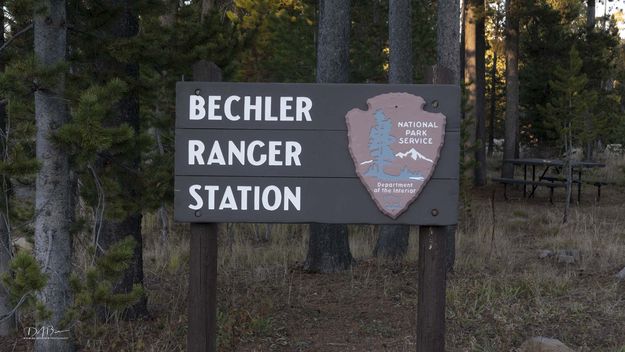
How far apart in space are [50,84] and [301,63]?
1180 centimetres

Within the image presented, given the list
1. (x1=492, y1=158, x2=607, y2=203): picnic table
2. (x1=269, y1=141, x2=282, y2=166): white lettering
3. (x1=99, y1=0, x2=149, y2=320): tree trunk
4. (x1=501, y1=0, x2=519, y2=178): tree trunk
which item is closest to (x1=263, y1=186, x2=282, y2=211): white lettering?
(x1=269, y1=141, x2=282, y2=166): white lettering

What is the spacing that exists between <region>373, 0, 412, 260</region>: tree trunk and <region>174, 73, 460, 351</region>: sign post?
551 cm

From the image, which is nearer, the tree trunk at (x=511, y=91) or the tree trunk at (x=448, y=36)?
the tree trunk at (x=448, y=36)

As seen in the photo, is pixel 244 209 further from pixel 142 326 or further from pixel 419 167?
pixel 142 326

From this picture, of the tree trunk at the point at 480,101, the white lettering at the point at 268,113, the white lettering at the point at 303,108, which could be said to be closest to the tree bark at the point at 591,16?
the tree trunk at the point at 480,101

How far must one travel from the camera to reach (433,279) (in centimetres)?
408

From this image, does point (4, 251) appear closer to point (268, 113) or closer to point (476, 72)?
point (268, 113)

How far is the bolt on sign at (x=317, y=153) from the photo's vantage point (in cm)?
395

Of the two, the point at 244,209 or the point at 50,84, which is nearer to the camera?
the point at 244,209

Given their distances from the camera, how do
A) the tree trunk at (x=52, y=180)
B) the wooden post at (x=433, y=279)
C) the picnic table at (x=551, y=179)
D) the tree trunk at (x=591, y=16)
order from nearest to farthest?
the wooden post at (x=433, y=279), the tree trunk at (x=52, y=180), the picnic table at (x=551, y=179), the tree trunk at (x=591, y=16)

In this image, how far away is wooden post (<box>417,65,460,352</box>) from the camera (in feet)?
13.3

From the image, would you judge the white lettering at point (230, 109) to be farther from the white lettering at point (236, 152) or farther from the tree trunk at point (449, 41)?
the tree trunk at point (449, 41)

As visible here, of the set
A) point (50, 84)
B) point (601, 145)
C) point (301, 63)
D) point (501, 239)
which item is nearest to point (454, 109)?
point (50, 84)

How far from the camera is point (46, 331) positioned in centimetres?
495
